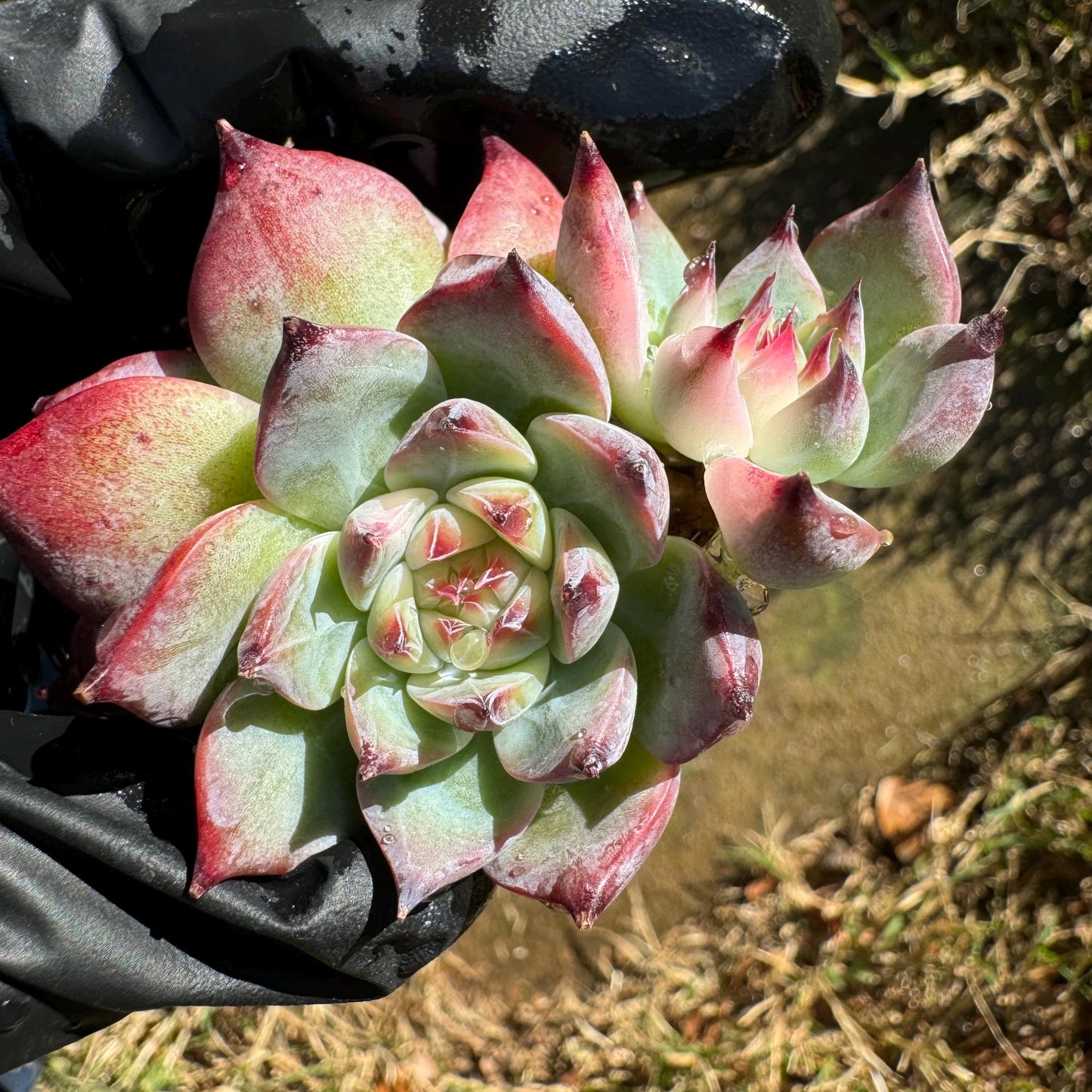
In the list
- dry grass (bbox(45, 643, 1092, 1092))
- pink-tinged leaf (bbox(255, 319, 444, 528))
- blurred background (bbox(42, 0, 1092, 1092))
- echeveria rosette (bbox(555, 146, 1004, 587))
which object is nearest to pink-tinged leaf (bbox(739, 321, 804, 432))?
echeveria rosette (bbox(555, 146, 1004, 587))

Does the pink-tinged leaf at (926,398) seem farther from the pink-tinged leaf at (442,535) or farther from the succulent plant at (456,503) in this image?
the pink-tinged leaf at (442,535)

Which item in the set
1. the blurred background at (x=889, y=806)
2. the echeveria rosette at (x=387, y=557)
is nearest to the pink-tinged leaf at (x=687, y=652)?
the echeveria rosette at (x=387, y=557)

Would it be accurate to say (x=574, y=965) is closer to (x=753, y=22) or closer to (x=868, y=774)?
(x=868, y=774)

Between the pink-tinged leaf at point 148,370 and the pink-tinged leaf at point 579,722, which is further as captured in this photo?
the pink-tinged leaf at point 148,370

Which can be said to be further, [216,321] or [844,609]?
[844,609]

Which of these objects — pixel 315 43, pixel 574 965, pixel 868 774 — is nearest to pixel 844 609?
pixel 868 774

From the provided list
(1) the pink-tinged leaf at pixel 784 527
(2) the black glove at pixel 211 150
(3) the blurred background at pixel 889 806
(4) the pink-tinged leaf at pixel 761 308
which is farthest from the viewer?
(3) the blurred background at pixel 889 806
